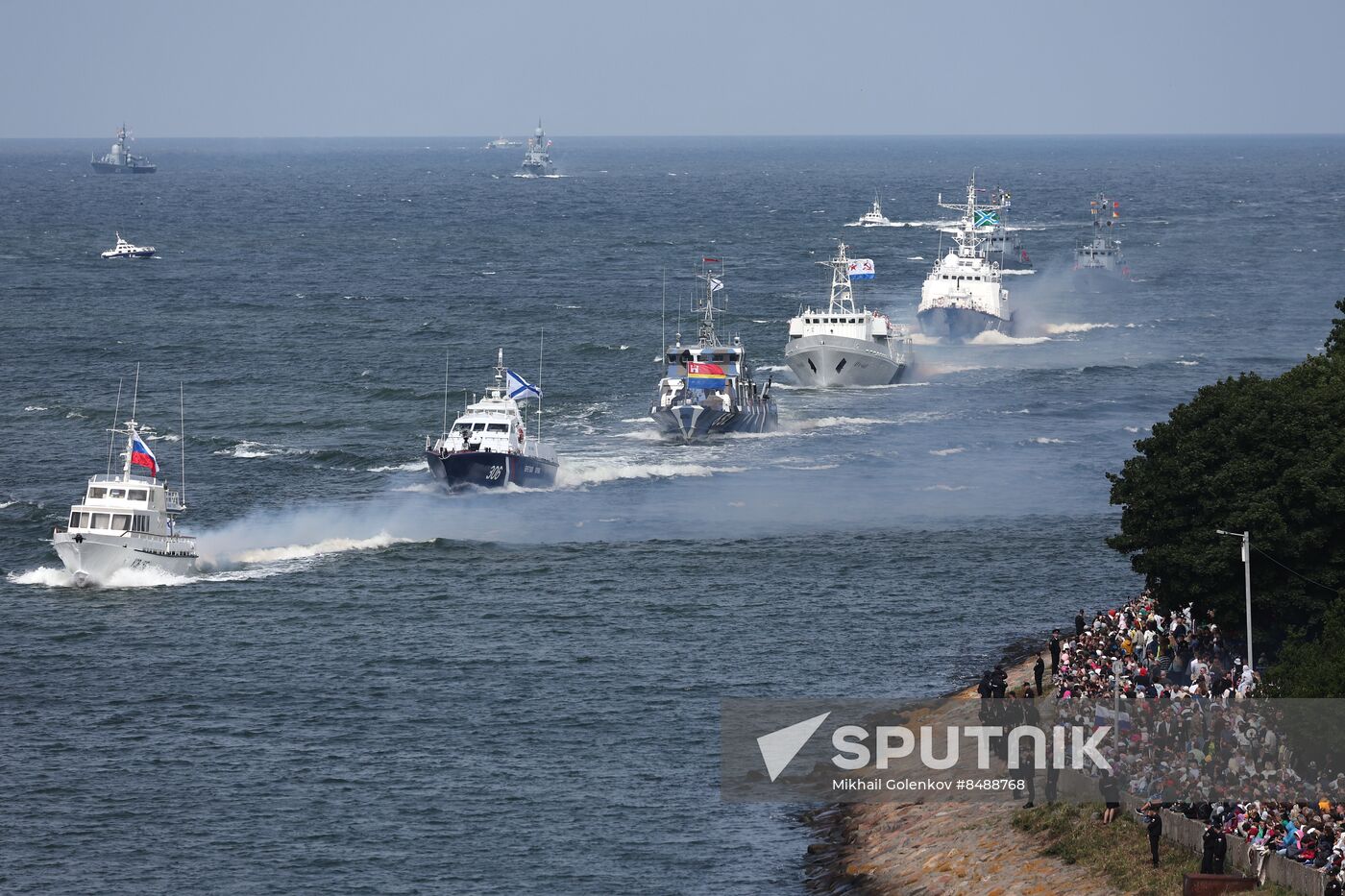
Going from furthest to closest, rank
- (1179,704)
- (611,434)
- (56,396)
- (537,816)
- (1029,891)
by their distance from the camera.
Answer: (56,396) → (611,434) → (537,816) → (1179,704) → (1029,891)

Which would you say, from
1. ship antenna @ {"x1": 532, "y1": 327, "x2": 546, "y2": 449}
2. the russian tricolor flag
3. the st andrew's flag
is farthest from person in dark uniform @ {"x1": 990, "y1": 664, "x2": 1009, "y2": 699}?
the russian tricolor flag

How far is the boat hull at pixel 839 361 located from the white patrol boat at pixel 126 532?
63538mm

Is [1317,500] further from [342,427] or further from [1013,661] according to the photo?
[342,427]

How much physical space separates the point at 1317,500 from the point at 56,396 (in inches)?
3630

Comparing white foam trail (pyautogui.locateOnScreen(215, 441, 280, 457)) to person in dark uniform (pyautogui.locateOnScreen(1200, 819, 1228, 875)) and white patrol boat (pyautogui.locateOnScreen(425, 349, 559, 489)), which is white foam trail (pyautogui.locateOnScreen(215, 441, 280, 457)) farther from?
person in dark uniform (pyautogui.locateOnScreen(1200, 819, 1228, 875))

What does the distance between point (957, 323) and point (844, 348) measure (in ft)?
96.4

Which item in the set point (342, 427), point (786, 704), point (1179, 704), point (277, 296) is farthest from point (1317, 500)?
point (277, 296)

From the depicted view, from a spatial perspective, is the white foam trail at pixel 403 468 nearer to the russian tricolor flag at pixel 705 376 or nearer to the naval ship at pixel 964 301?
the russian tricolor flag at pixel 705 376

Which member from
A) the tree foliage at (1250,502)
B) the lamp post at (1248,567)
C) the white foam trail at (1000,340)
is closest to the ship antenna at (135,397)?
the white foam trail at (1000,340)

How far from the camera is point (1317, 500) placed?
57531 mm

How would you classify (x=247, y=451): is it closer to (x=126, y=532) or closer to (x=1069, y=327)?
(x=126, y=532)

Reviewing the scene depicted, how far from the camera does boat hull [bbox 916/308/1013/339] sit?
16375 centimetres

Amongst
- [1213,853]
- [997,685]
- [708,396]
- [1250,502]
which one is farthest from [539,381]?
[1213,853]

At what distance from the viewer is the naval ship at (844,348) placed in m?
138
